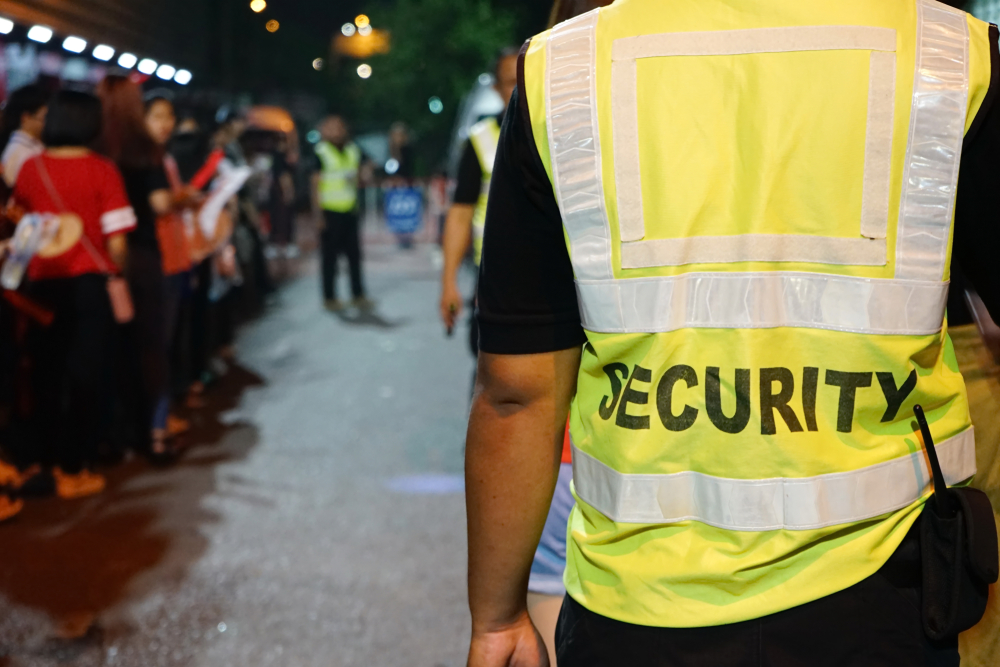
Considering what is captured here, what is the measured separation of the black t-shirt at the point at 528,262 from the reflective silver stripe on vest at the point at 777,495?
0.72 feet

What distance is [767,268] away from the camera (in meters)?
1.28

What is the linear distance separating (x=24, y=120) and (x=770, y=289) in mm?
5166

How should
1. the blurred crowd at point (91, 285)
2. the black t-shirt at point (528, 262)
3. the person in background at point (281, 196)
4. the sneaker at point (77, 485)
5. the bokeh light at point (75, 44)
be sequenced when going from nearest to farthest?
the black t-shirt at point (528, 262) → the blurred crowd at point (91, 285) → the sneaker at point (77, 485) → the bokeh light at point (75, 44) → the person in background at point (281, 196)

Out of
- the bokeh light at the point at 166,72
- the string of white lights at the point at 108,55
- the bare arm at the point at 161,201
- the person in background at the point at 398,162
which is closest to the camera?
the bare arm at the point at 161,201

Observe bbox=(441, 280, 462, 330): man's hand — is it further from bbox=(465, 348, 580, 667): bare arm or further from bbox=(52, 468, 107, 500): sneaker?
bbox=(465, 348, 580, 667): bare arm

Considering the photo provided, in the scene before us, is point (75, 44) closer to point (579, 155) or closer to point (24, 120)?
point (24, 120)

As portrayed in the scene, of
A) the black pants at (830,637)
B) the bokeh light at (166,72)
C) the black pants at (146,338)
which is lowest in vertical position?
the black pants at (146,338)

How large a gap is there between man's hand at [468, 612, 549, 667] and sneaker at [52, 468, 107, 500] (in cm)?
422

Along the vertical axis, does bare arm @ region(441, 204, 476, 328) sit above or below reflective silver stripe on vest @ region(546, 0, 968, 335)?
below

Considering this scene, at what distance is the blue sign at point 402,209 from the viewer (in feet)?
61.9

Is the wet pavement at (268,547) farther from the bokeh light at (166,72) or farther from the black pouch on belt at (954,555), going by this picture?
the bokeh light at (166,72)

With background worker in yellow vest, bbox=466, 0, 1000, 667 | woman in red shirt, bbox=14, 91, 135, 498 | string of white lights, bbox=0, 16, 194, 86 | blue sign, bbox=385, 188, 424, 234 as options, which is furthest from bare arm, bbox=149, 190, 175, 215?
blue sign, bbox=385, 188, 424, 234

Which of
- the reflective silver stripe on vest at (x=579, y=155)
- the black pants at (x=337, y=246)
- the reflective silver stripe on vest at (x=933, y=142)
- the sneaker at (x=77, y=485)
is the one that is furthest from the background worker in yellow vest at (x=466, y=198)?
the black pants at (x=337, y=246)

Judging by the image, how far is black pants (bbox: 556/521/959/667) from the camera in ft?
4.13
